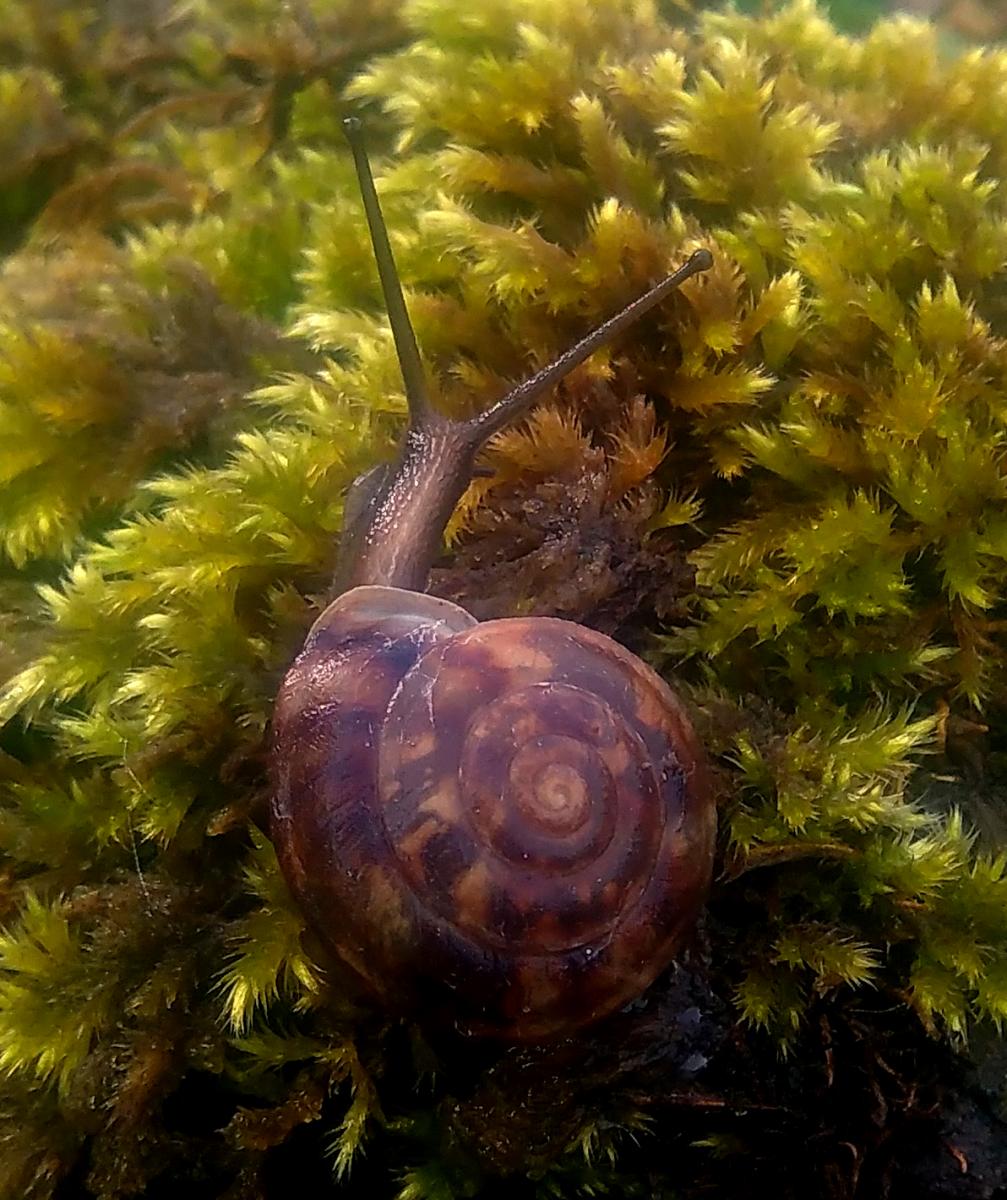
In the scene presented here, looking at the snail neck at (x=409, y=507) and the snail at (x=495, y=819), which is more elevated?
the snail neck at (x=409, y=507)

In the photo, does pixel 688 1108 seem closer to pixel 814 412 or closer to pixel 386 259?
pixel 814 412

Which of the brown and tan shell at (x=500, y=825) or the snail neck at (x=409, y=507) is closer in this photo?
the brown and tan shell at (x=500, y=825)

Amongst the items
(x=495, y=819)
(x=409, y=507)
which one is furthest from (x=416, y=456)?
(x=495, y=819)

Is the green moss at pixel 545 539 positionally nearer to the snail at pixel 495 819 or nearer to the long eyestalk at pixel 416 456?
the long eyestalk at pixel 416 456

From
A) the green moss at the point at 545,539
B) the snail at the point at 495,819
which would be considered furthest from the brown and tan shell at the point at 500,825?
the green moss at the point at 545,539

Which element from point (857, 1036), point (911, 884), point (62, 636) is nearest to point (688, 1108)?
point (857, 1036)
